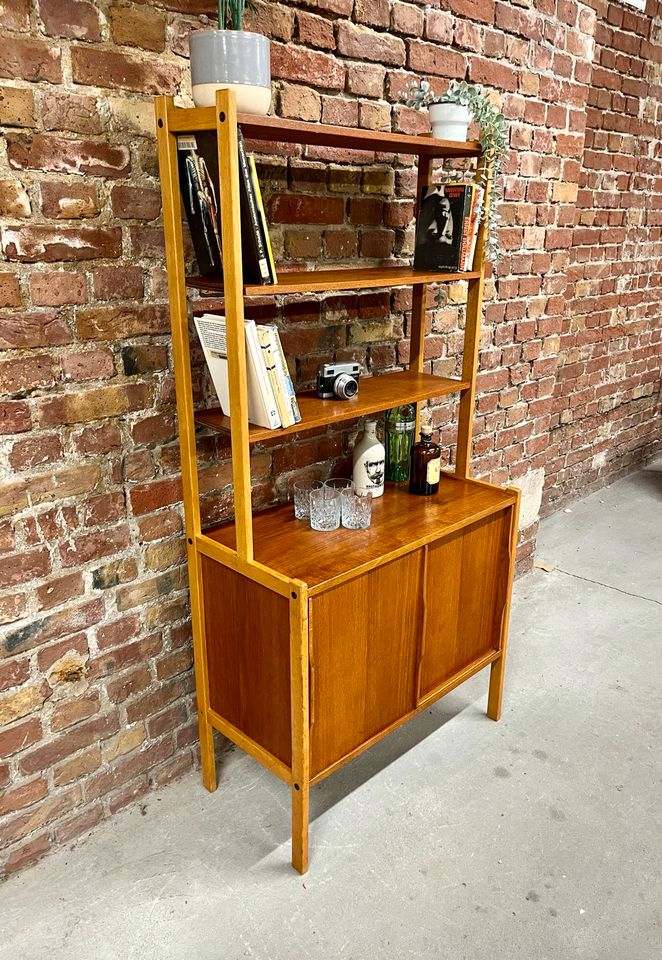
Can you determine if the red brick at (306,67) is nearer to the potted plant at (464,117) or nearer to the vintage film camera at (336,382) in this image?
the potted plant at (464,117)

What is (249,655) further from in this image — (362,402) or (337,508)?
(362,402)

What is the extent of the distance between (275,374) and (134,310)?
0.37m

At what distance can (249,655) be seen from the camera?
175cm

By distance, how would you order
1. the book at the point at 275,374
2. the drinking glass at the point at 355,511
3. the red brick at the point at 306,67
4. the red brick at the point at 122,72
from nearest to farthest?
the red brick at the point at 122,72, the book at the point at 275,374, the red brick at the point at 306,67, the drinking glass at the point at 355,511

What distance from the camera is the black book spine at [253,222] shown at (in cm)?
138

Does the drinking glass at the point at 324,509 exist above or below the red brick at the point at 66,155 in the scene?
below

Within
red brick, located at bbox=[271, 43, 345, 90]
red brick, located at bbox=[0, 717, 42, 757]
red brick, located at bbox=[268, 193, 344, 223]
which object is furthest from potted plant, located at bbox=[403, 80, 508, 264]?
red brick, located at bbox=[0, 717, 42, 757]

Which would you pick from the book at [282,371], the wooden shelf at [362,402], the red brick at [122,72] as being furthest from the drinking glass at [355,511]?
the red brick at [122,72]

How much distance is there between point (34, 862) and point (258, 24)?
2.12 metres

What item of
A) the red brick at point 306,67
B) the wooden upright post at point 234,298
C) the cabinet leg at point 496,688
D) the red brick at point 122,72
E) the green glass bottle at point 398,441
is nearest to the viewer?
the wooden upright post at point 234,298

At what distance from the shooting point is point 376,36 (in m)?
1.95

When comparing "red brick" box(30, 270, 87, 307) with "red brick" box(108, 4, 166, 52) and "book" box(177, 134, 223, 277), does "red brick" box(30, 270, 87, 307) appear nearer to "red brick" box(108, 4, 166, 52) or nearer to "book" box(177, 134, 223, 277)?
"book" box(177, 134, 223, 277)

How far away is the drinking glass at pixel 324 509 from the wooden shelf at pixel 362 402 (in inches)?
7.0

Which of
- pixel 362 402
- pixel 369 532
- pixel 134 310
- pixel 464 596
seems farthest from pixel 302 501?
pixel 134 310
